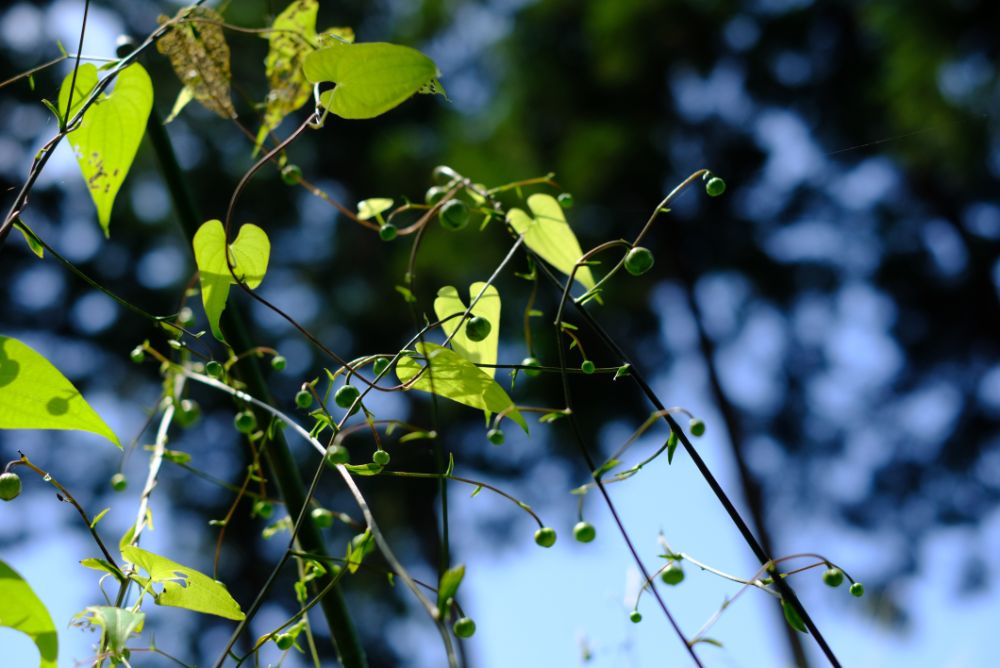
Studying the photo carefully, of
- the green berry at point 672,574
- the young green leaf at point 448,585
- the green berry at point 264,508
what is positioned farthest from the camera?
the green berry at point 264,508

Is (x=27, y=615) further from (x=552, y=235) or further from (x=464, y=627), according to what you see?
(x=552, y=235)

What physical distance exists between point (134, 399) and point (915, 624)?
3882 millimetres

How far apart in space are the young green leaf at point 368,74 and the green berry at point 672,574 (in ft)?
0.51

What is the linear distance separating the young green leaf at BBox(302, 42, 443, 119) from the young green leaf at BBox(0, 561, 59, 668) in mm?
141

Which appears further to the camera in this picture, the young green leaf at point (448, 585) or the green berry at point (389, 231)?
the green berry at point (389, 231)

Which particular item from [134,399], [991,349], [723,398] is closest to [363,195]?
[134,399]

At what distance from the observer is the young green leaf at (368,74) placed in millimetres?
249

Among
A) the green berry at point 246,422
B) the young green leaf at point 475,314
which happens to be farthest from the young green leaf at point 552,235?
the green berry at point 246,422

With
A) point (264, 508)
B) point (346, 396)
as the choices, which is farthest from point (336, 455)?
point (264, 508)

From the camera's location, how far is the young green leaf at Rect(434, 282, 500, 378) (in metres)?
0.31

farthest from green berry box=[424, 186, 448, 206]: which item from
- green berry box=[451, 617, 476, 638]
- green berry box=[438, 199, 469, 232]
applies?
green berry box=[451, 617, 476, 638]

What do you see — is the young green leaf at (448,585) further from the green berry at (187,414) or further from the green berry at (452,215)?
the green berry at (187,414)

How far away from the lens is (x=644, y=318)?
15.3ft

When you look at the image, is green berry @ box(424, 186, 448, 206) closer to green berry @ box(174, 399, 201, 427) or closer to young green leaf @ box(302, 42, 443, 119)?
young green leaf @ box(302, 42, 443, 119)
